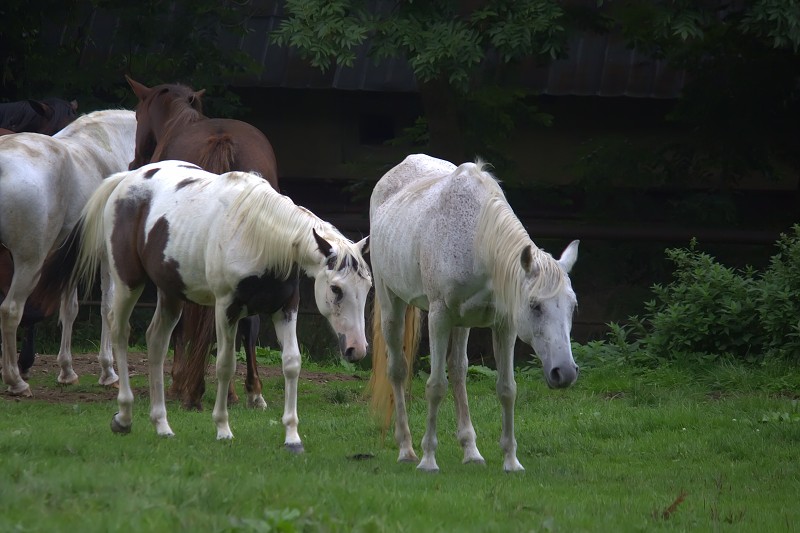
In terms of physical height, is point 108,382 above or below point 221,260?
below

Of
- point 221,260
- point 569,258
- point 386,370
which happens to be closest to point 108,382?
point 386,370

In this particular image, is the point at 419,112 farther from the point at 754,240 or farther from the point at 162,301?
the point at 162,301

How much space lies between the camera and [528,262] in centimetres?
594

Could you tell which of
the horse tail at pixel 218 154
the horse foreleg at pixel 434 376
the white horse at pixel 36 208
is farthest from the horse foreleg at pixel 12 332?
the horse foreleg at pixel 434 376

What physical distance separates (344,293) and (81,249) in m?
2.28

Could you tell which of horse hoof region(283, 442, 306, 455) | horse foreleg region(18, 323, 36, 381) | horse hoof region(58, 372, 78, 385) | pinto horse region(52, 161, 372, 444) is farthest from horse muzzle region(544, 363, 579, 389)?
horse foreleg region(18, 323, 36, 381)

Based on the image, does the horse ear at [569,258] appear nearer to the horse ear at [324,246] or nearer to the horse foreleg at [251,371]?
the horse ear at [324,246]

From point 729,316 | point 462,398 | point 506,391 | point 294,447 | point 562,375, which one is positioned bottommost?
point 294,447

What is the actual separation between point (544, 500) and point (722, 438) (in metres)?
2.53

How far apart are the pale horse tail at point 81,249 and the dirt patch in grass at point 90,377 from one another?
1489mm

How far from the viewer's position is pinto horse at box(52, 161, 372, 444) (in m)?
6.73

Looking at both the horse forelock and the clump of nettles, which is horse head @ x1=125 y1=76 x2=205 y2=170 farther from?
the clump of nettles

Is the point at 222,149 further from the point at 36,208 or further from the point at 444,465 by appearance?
the point at 444,465

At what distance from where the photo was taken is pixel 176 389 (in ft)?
29.5
